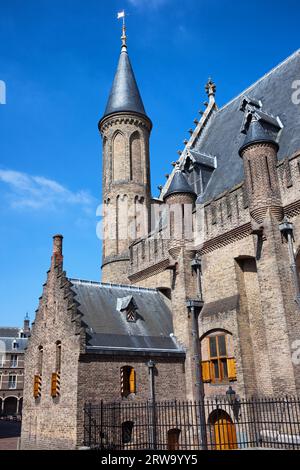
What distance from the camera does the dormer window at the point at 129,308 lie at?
21844 millimetres

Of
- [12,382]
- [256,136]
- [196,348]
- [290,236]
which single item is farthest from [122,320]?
[12,382]

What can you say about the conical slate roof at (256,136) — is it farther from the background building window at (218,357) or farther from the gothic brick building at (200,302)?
the background building window at (218,357)

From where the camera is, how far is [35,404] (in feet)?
70.7

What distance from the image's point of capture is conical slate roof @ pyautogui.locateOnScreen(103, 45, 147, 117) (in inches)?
1256

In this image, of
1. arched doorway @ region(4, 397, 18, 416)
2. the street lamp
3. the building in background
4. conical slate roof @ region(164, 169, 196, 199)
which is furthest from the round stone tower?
arched doorway @ region(4, 397, 18, 416)

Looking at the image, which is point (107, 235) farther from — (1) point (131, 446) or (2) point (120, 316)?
(1) point (131, 446)

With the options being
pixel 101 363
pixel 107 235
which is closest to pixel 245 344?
pixel 101 363

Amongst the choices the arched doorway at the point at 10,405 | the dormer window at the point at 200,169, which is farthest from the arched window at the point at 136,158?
the arched doorway at the point at 10,405

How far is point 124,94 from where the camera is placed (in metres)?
32.5

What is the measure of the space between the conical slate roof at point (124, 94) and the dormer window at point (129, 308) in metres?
15.6

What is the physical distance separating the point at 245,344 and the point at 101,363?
621 cm

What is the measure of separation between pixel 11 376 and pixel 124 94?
1990 inches

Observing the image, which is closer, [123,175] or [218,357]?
[218,357]

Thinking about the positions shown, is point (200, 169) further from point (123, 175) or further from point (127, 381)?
point (127, 381)
